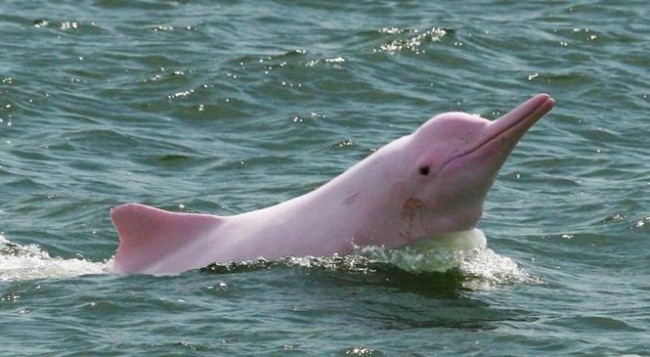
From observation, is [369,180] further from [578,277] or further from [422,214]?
[578,277]

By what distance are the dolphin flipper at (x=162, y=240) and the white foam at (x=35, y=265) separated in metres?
0.31

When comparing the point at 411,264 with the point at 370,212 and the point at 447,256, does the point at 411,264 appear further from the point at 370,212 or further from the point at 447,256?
the point at 370,212

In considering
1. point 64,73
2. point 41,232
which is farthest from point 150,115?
point 41,232

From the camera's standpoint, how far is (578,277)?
16.1 metres

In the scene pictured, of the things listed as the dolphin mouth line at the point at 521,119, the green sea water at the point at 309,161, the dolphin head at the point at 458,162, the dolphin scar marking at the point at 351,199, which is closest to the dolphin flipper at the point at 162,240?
the green sea water at the point at 309,161

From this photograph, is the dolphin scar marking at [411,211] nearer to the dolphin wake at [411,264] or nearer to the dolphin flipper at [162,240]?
the dolphin wake at [411,264]

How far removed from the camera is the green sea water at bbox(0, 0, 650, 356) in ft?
44.5

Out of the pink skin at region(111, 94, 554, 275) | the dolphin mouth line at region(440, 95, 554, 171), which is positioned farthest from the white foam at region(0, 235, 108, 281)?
the dolphin mouth line at region(440, 95, 554, 171)

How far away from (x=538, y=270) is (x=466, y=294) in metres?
1.80

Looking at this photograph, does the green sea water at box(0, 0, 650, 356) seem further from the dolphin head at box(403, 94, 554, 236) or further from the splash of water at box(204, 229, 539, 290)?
the dolphin head at box(403, 94, 554, 236)

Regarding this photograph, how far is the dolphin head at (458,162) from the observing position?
14172 millimetres

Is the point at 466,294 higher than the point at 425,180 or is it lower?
lower

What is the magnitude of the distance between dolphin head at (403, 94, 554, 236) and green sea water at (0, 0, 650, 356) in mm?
466

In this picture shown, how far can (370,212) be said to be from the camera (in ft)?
48.4
